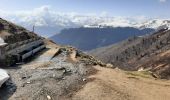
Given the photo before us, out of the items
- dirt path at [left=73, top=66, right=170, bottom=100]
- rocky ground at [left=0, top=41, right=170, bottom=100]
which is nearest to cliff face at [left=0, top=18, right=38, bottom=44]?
rocky ground at [left=0, top=41, right=170, bottom=100]

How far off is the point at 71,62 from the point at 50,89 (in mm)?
21494

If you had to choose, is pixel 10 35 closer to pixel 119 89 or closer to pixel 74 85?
pixel 74 85

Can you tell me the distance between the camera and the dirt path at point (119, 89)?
4584cm

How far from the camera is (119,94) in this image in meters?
46.7

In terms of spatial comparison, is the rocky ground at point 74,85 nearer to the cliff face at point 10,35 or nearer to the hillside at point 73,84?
the hillside at point 73,84

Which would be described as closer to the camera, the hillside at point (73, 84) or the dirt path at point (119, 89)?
the dirt path at point (119, 89)

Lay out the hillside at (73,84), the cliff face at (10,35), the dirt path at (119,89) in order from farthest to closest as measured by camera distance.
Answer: the cliff face at (10,35), the hillside at (73,84), the dirt path at (119,89)

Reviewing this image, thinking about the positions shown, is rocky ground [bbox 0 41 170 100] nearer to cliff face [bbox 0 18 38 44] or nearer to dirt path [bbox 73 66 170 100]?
dirt path [bbox 73 66 170 100]

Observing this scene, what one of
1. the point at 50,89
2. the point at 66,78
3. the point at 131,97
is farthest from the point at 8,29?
the point at 131,97

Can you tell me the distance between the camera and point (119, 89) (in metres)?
48.8

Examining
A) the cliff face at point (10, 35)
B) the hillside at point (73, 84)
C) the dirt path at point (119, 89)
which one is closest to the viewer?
the dirt path at point (119, 89)

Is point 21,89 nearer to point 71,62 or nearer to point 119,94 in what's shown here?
point 119,94

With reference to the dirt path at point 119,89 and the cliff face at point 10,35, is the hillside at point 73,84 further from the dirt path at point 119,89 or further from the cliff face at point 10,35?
the cliff face at point 10,35

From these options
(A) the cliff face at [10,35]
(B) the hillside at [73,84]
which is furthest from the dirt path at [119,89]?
(A) the cliff face at [10,35]
